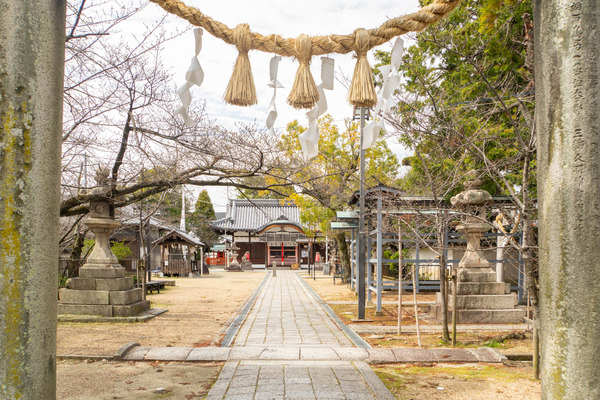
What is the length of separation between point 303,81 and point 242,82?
32 cm

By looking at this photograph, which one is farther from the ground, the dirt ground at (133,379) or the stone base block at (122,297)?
the stone base block at (122,297)

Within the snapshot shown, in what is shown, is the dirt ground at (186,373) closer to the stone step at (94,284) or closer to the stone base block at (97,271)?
the stone step at (94,284)

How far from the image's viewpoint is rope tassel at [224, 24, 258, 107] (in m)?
2.37

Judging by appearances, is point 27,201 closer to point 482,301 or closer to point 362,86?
point 362,86

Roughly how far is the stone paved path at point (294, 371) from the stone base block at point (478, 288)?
8.85 ft

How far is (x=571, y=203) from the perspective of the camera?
1.72 meters

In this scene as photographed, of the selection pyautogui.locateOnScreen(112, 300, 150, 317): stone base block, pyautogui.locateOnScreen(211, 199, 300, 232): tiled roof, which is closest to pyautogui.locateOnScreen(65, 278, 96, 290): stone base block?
pyautogui.locateOnScreen(112, 300, 150, 317): stone base block

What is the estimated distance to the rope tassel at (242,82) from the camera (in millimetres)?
2371

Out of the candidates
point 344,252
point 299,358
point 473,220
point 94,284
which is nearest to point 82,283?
point 94,284

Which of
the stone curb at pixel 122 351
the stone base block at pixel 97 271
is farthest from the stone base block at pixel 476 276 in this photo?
the stone base block at pixel 97 271

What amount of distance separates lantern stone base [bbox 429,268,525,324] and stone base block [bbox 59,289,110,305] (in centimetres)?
693

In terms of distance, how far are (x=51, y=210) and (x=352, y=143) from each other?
14.7 m

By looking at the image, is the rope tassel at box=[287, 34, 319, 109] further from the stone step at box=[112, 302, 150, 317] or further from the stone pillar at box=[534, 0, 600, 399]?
the stone step at box=[112, 302, 150, 317]

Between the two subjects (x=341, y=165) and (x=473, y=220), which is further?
(x=341, y=165)
